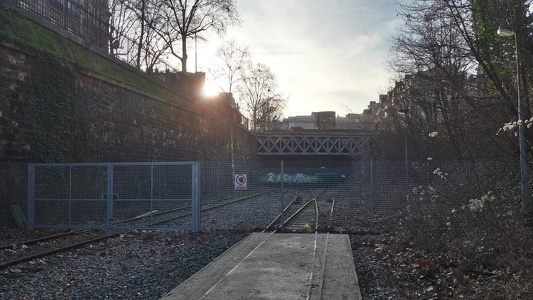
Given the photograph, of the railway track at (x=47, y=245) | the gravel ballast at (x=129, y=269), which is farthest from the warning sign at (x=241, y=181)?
the railway track at (x=47, y=245)

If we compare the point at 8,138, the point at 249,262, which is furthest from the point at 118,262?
the point at 8,138

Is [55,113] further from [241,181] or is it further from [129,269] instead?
[129,269]

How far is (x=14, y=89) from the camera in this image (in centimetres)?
1585

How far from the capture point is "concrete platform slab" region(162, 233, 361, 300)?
22.3 ft

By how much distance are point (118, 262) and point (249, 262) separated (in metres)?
2.68

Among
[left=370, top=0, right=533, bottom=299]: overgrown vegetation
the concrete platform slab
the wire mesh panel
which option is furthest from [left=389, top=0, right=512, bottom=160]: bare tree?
the wire mesh panel

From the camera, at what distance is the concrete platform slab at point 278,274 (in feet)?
22.3

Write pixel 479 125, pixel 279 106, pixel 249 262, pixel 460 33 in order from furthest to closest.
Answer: pixel 279 106, pixel 460 33, pixel 479 125, pixel 249 262

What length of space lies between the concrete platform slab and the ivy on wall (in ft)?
31.0

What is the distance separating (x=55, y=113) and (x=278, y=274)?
13004mm

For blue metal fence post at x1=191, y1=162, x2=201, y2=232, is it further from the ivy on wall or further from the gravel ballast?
the ivy on wall

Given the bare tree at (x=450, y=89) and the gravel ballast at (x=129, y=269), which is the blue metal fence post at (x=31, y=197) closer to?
the gravel ballast at (x=129, y=269)

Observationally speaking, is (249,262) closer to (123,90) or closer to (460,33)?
(460,33)

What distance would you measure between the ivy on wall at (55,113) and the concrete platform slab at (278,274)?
9.44 meters
